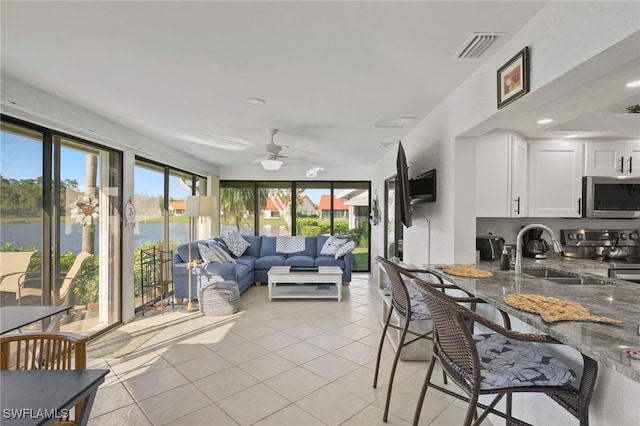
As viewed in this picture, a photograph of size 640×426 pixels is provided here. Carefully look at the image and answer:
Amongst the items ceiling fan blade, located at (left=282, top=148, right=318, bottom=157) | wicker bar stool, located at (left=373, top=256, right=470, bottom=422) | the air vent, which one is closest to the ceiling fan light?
ceiling fan blade, located at (left=282, top=148, right=318, bottom=157)

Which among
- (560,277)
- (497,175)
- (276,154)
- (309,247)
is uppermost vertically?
(276,154)

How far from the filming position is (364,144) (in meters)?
4.78

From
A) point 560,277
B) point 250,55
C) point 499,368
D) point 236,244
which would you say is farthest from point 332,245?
point 499,368

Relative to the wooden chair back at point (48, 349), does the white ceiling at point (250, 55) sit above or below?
above

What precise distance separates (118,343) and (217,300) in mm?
1176

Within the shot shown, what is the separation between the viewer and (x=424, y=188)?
3.26 meters

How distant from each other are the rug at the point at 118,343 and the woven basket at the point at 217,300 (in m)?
0.63

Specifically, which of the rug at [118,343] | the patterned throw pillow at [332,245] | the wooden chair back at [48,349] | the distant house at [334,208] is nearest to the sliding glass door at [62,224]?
the rug at [118,343]

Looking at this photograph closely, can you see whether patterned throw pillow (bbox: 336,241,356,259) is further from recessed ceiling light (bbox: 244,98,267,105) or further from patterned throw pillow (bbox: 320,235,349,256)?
recessed ceiling light (bbox: 244,98,267,105)

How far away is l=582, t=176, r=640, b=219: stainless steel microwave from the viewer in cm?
315

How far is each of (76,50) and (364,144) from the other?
358 cm

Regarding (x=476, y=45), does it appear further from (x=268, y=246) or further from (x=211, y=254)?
(x=268, y=246)

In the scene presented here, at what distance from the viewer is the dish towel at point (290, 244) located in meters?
6.52

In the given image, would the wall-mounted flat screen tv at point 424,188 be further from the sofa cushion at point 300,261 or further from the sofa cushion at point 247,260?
the sofa cushion at point 247,260
